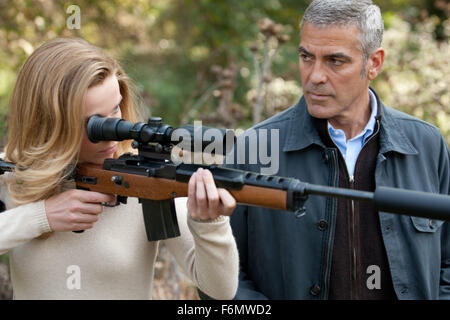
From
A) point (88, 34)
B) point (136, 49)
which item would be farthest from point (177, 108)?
point (136, 49)

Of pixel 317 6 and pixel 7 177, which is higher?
pixel 317 6

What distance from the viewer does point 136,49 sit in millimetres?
11688

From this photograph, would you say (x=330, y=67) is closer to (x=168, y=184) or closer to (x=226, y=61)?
(x=168, y=184)

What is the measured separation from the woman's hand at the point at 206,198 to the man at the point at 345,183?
663 mm

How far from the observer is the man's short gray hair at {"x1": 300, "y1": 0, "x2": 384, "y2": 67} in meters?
2.77

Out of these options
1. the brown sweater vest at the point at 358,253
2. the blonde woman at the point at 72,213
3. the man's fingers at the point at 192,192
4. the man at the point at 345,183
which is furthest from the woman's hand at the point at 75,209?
the brown sweater vest at the point at 358,253

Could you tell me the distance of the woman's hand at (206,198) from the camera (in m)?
2.17

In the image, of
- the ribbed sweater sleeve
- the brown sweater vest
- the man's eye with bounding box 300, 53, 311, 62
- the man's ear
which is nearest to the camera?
the ribbed sweater sleeve

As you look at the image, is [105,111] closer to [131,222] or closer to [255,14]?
[131,222]

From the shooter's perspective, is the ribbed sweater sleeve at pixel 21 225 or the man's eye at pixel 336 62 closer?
the ribbed sweater sleeve at pixel 21 225

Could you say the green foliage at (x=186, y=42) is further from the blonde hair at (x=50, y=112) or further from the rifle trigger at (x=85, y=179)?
the rifle trigger at (x=85, y=179)

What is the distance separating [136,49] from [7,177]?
9.45m

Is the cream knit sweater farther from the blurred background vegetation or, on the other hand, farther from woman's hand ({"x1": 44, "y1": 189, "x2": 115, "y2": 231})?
the blurred background vegetation

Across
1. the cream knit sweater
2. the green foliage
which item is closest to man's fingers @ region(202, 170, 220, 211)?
the cream knit sweater
